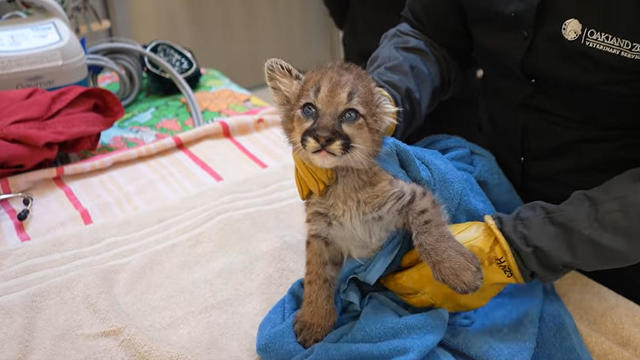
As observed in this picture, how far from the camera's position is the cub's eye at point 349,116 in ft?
3.01

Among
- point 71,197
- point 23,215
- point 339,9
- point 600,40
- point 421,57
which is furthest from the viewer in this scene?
point 339,9

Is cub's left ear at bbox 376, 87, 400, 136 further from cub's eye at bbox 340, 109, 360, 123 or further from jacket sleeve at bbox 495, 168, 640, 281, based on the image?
jacket sleeve at bbox 495, 168, 640, 281

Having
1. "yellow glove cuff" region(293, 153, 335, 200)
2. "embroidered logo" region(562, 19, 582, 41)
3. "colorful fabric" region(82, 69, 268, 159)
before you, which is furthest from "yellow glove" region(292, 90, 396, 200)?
"colorful fabric" region(82, 69, 268, 159)

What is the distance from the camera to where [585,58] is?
1.12m

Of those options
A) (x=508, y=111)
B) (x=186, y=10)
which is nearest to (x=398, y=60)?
(x=508, y=111)

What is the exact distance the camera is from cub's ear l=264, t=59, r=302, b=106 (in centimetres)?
100

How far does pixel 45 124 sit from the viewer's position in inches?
65.1

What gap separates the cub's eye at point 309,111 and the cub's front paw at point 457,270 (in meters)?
0.32

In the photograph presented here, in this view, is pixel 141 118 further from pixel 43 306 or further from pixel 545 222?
pixel 545 222

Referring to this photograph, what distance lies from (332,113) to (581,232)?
502 millimetres

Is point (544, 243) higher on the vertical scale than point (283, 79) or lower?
lower

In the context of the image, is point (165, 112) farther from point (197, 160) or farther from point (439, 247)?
point (439, 247)

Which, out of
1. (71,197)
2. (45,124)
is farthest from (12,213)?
(45,124)

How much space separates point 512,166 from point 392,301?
502 mm
